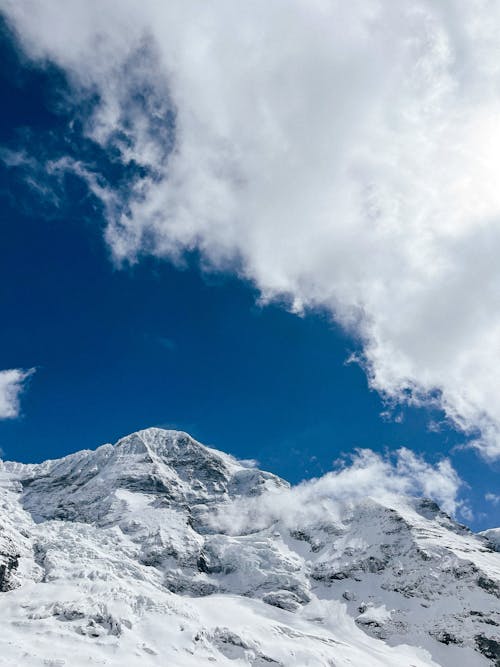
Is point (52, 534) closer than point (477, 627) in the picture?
No

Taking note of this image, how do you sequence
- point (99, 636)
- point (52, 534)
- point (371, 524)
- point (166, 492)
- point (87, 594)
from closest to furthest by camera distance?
point (99, 636) < point (87, 594) < point (52, 534) < point (371, 524) < point (166, 492)

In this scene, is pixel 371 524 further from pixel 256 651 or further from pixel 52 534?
pixel 52 534

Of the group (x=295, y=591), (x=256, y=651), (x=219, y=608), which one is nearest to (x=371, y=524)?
(x=295, y=591)

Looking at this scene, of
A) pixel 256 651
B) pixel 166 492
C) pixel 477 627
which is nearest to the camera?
pixel 256 651

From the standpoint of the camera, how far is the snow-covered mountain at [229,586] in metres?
Result: 110

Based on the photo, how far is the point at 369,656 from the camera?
123000mm

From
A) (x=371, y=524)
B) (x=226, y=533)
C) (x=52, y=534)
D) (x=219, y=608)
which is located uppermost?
(x=371, y=524)

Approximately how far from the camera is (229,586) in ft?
511

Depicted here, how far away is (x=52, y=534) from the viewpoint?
15875 centimetres

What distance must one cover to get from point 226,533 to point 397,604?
63.2 m

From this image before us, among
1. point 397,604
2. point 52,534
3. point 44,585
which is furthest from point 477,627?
point 52,534

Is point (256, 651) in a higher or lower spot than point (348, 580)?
lower

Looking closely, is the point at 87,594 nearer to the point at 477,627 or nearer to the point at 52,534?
the point at 52,534

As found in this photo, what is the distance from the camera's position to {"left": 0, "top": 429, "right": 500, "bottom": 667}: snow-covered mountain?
10950 centimetres
